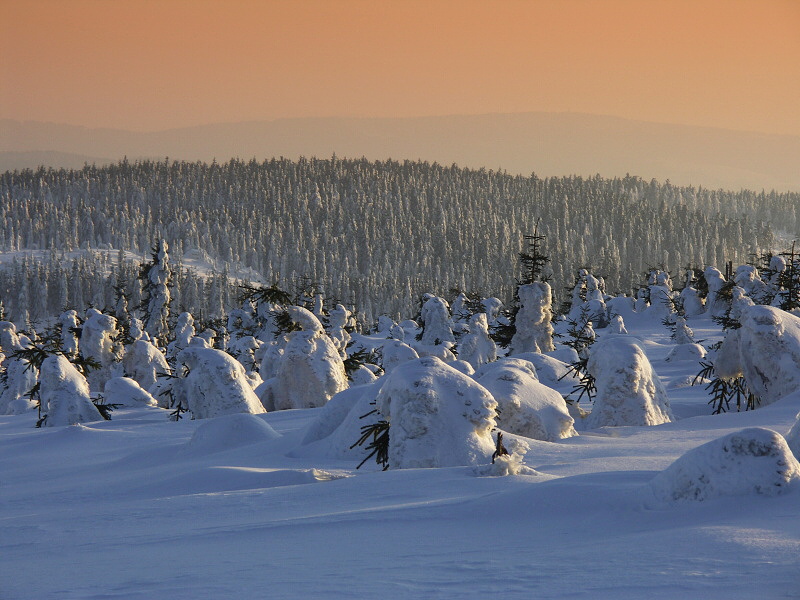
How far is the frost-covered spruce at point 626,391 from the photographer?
1102 cm

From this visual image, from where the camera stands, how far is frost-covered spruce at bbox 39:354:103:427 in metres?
16.8

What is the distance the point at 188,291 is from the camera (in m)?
144

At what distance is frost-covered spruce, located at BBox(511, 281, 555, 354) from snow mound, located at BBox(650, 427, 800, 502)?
21.4m

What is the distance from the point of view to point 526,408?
939cm

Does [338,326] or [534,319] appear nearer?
[534,319]

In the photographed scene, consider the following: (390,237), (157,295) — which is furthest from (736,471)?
(390,237)

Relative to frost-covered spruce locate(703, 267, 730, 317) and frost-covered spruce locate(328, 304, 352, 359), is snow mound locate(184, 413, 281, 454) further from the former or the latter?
frost-covered spruce locate(703, 267, 730, 317)

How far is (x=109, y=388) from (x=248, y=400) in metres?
8.20

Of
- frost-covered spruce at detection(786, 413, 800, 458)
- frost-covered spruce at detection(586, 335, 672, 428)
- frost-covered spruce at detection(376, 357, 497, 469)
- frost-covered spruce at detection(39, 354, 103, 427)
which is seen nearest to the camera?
frost-covered spruce at detection(786, 413, 800, 458)

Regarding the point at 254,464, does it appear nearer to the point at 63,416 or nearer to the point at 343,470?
the point at 343,470

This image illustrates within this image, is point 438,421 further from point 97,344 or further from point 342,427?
point 97,344

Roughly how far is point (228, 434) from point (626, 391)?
5.36 meters

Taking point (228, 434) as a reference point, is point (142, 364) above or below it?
above

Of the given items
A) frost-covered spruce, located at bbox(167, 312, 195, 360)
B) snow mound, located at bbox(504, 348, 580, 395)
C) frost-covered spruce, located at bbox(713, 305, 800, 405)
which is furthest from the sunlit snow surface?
frost-covered spruce, located at bbox(167, 312, 195, 360)
